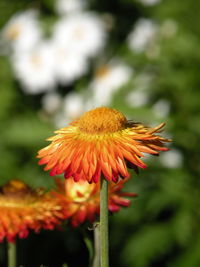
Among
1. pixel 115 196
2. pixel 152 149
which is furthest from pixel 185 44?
pixel 152 149

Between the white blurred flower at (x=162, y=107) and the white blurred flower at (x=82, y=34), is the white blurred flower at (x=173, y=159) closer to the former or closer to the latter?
the white blurred flower at (x=162, y=107)

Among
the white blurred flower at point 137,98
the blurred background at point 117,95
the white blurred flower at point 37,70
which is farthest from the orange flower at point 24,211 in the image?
the white blurred flower at point 37,70

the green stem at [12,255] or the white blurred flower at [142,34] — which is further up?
the white blurred flower at [142,34]

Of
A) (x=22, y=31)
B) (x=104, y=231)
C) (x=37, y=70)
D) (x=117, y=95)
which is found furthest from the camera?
(x=22, y=31)

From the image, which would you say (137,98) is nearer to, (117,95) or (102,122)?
(117,95)

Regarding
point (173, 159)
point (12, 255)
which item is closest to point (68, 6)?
point (173, 159)

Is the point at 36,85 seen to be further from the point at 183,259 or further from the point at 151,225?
the point at 183,259

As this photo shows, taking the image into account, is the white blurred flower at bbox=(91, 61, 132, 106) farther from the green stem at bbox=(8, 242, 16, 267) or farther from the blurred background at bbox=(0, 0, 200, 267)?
the green stem at bbox=(8, 242, 16, 267)
